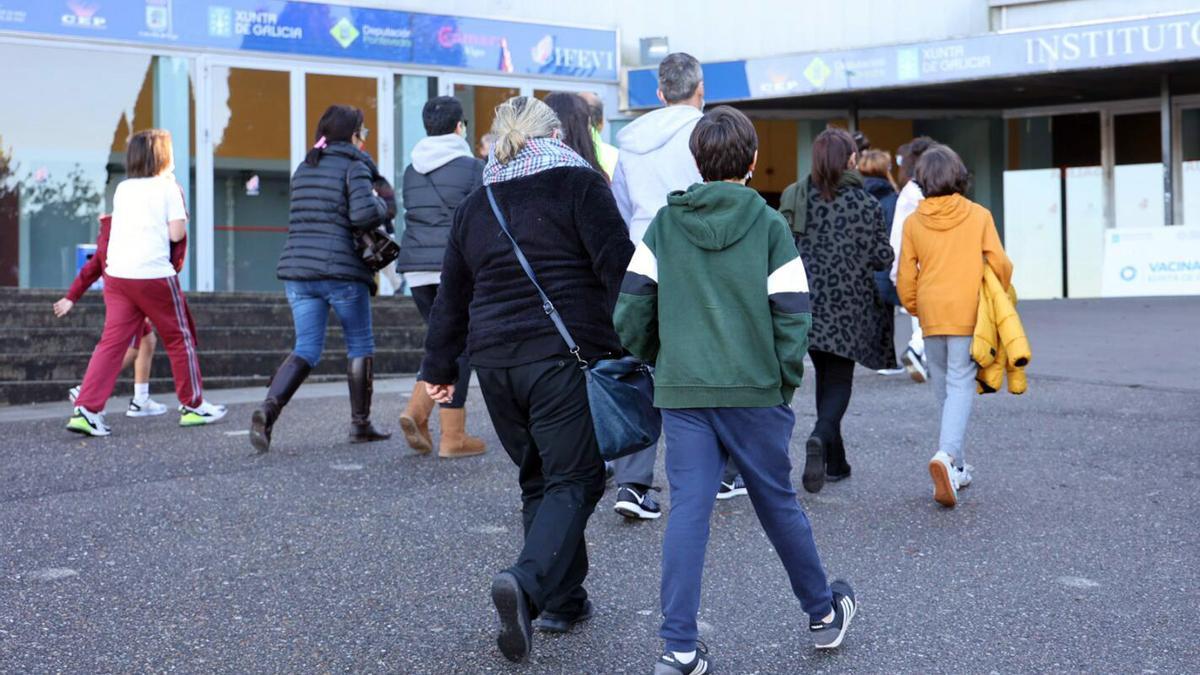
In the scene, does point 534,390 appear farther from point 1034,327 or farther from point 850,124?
point 850,124

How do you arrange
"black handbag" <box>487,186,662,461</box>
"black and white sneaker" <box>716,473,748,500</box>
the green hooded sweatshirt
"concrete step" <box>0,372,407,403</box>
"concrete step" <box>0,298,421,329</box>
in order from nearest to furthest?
the green hooded sweatshirt < "black handbag" <box>487,186,662,461</box> < "black and white sneaker" <box>716,473,748,500</box> < "concrete step" <box>0,372,407,403</box> < "concrete step" <box>0,298,421,329</box>

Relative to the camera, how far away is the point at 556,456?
419 centimetres

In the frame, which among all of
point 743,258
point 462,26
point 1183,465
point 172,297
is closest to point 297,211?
point 172,297

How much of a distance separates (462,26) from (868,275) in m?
12.1

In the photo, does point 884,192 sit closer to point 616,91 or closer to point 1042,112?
point 616,91

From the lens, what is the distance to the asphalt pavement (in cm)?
420

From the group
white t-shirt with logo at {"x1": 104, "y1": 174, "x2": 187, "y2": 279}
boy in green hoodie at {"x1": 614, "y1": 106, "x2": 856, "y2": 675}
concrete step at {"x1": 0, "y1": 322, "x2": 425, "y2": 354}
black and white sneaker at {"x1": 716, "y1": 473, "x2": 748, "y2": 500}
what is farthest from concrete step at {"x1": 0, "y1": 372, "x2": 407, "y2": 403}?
boy in green hoodie at {"x1": 614, "y1": 106, "x2": 856, "y2": 675}

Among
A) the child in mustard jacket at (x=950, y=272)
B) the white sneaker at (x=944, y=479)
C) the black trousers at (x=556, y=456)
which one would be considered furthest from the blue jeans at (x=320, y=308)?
the black trousers at (x=556, y=456)

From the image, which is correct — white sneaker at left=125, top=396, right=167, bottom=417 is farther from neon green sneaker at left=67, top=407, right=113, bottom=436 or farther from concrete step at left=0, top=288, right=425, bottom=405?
concrete step at left=0, top=288, right=425, bottom=405

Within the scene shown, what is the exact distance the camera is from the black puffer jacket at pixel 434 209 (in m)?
7.35

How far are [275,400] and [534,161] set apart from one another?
374 centimetres

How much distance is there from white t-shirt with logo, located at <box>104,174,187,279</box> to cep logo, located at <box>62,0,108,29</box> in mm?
7563

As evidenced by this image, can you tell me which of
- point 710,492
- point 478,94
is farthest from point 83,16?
point 710,492

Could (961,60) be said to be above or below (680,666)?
above
